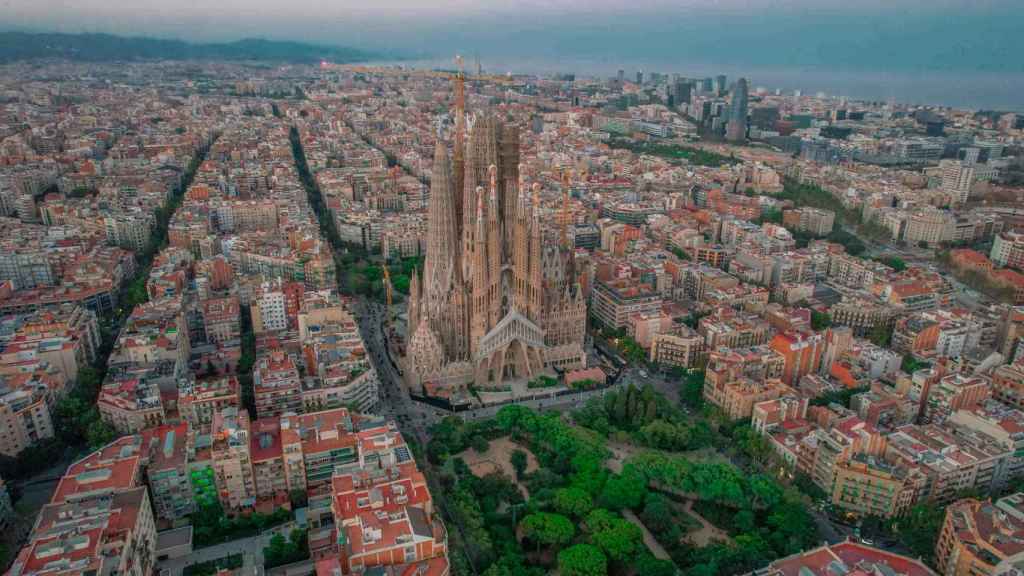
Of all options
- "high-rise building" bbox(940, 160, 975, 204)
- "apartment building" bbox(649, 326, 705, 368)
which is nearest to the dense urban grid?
"apartment building" bbox(649, 326, 705, 368)

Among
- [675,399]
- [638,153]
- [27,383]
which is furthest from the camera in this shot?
[638,153]

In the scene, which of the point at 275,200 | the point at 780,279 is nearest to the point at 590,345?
the point at 780,279

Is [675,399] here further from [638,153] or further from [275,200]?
[638,153]

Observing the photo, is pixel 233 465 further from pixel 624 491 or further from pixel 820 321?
pixel 820 321

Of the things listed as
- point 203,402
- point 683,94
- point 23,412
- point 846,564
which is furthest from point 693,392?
point 683,94

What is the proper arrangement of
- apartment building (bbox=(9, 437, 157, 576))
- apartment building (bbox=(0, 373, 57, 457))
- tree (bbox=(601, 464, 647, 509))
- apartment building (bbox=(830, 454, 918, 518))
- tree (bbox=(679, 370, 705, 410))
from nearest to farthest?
apartment building (bbox=(9, 437, 157, 576)) < apartment building (bbox=(830, 454, 918, 518)) < tree (bbox=(601, 464, 647, 509)) < apartment building (bbox=(0, 373, 57, 457)) < tree (bbox=(679, 370, 705, 410))

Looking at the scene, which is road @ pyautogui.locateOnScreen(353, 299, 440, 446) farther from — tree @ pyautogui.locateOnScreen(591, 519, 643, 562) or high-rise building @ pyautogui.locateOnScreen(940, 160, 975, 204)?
high-rise building @ pyautogui.locateOnScreen(940, 160, 975, 204)
